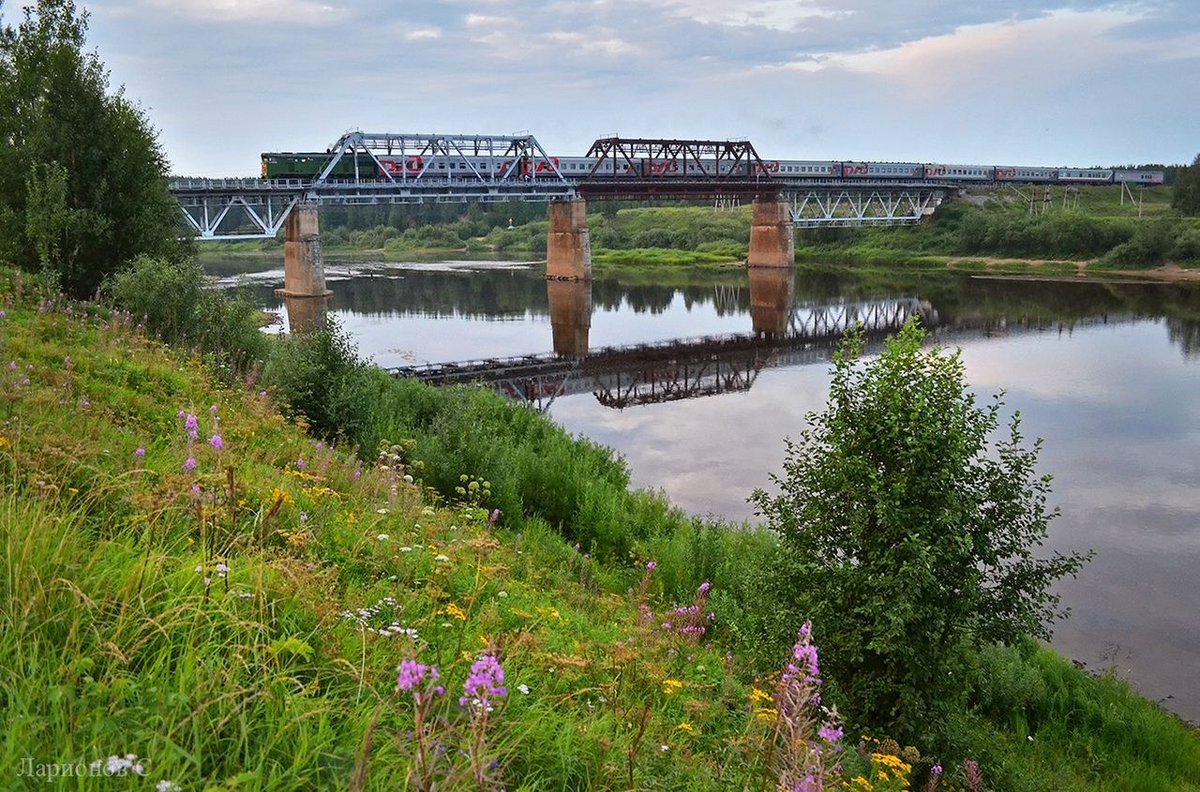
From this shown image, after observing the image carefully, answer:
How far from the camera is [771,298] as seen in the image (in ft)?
216

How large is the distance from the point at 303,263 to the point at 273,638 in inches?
2403

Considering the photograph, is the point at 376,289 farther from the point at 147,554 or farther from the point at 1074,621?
the point at 147,554

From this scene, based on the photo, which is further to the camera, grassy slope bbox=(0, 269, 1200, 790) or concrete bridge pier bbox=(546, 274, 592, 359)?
concrete bridge pier bbox=(546, 274, 592, 359)

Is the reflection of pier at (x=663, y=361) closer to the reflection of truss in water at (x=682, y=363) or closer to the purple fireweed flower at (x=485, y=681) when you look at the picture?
the reflection of truss in water at (x=682, y=363)

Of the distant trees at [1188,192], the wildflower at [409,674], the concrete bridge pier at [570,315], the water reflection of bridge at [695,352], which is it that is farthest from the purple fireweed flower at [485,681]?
the distant trees at [1188,192]

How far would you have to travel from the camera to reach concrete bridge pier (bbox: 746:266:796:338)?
49.9 metres

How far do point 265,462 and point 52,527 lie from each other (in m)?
4.51

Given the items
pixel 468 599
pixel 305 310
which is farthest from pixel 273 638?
pixel 305 310

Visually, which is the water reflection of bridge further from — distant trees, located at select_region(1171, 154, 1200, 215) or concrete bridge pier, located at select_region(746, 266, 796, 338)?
distant trees, located at select_region(1171, 154, 1200, 215)

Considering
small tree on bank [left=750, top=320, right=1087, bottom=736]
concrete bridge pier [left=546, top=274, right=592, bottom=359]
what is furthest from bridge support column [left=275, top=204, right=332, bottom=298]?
small tree on bank [left=750, top=320, right=1087, bottom=736]

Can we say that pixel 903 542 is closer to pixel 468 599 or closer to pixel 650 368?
pixel 468 599

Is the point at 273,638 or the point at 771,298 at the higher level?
the point at 273,638

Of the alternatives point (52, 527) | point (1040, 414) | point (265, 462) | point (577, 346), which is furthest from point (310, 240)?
point (52, 527)

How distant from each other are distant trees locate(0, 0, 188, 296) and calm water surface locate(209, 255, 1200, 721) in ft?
42.0
